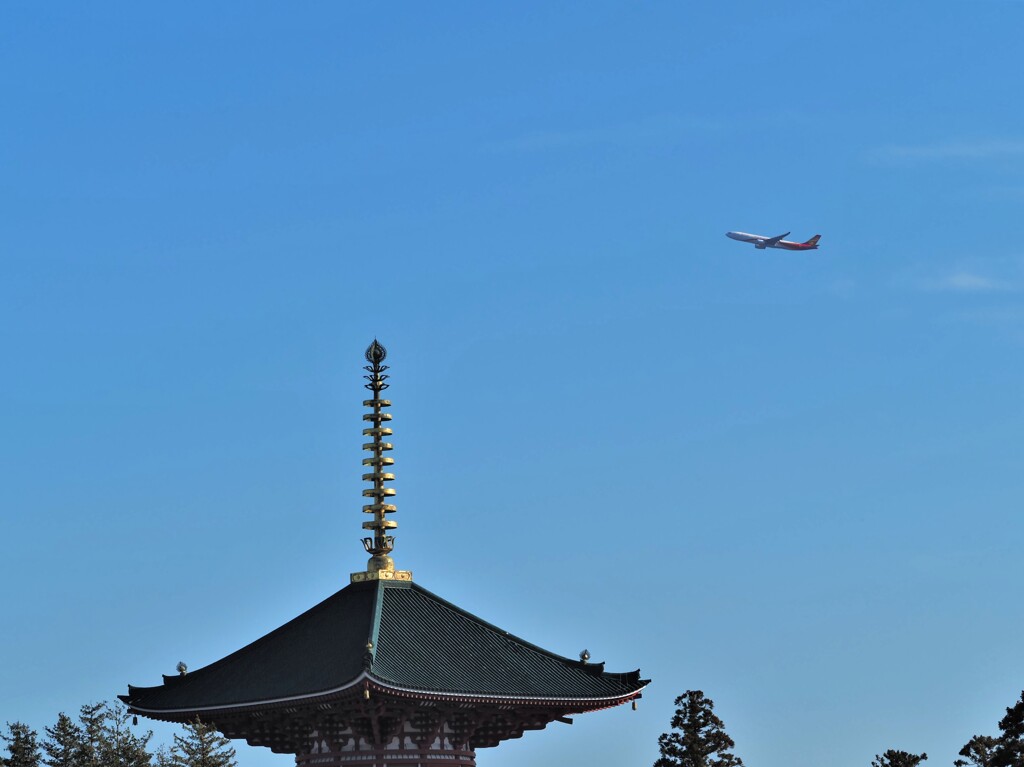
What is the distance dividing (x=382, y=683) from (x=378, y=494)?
26.2 ft

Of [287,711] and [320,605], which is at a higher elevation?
[320,605]

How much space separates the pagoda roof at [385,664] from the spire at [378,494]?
0.42 m

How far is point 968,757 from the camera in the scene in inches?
2314

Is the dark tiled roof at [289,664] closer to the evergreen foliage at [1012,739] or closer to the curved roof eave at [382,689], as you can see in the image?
the curved roof eave at [382,689]

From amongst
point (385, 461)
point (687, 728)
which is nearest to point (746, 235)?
point (687, 728)

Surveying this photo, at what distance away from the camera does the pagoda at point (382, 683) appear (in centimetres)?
4631

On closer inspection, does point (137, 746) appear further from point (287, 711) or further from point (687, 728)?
point (687, 728)

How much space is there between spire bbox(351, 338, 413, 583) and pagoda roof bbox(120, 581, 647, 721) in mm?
423

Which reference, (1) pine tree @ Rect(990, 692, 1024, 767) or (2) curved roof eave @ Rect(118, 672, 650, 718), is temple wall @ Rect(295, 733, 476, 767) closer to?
(2) curved roof eave @ Rect(118, 672, 650, 718)

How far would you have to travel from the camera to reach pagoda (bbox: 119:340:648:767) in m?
46.3

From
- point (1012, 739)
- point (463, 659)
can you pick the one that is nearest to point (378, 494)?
point (463, 659)

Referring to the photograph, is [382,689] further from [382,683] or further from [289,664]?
[289,664]

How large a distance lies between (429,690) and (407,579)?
6007 millimetres

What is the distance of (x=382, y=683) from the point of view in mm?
44562
